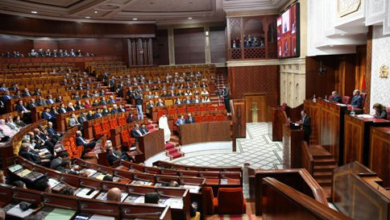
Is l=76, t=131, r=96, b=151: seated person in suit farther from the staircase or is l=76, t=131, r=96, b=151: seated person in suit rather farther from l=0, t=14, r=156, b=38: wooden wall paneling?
l=0, t=14, r=156, b=38: wooden wall paneling

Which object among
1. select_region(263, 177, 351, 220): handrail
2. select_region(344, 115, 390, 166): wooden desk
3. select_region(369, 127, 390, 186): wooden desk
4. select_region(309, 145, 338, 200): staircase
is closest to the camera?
select_region(263, 177, 351, 220): handrail

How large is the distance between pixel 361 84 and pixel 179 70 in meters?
9.54

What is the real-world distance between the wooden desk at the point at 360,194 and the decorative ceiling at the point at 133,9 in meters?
9.05

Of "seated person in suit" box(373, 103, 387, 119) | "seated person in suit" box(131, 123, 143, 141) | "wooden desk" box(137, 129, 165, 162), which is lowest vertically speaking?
"wooden desk" box(137, 129, 165, 162)

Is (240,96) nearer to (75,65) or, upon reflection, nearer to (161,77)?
(161,77)

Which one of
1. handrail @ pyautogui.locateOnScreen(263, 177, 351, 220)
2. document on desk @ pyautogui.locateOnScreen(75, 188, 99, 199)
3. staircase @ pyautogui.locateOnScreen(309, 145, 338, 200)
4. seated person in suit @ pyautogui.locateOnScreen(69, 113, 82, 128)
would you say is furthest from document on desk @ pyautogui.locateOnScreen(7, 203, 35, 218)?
staircase @ pyautogui.locateOnScreen(309, 145, 338, 200)

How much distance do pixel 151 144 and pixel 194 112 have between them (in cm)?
301

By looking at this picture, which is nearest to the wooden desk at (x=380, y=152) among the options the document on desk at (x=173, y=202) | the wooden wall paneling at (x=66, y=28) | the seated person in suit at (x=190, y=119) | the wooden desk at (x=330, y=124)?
the wooden desk at (x=330, y=124)

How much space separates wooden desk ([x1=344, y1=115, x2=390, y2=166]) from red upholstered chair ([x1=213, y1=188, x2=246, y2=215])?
8.95 feet

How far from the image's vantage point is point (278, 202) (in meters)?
2.09

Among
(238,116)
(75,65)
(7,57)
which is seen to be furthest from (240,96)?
(7,57)

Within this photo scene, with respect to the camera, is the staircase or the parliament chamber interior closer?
the parliament chamber interior

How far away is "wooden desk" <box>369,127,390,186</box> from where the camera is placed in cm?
504

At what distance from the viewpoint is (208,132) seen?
34.9ft
